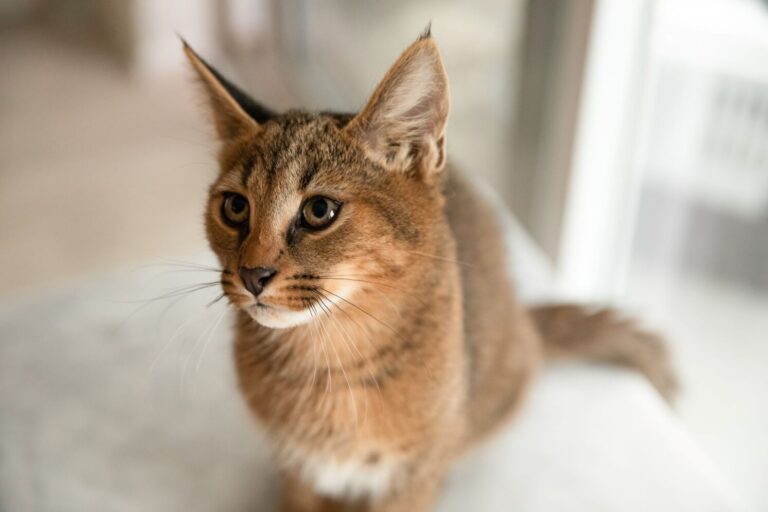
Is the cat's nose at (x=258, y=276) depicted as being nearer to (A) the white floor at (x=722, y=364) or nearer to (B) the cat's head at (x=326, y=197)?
(B) the cat's head at (x=326, y=197)

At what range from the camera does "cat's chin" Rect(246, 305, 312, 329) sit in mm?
869

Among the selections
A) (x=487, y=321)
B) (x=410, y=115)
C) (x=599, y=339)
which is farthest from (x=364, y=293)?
(x=599, y=339)

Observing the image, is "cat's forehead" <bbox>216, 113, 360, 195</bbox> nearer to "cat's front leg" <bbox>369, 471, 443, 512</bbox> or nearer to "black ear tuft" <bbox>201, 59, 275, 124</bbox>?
"black ear tuft" <bbox>201, 59, 275, 124</bbox>

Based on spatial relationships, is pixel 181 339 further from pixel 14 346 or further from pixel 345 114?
pixel 345 114

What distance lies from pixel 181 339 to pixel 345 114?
669 millimetres

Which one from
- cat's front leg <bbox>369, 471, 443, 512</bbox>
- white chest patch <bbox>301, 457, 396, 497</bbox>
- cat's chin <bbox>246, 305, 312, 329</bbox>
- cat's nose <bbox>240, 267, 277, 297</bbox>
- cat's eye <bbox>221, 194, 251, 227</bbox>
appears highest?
cat's eye <bbox>221, 194, 251, 227</bbox>

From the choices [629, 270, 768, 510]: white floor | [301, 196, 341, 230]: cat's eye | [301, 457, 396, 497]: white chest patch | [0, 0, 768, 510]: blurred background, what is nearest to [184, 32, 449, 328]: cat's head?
[301, 196, 341, 230]: cat's eye

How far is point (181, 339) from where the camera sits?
1.46 metres

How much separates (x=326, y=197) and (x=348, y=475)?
0.43 metres

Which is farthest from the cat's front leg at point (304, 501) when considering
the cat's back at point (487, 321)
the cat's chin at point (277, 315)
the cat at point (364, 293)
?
the cat's chin at point (277, 315)

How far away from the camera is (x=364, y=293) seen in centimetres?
94

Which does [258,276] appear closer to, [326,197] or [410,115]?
[326,197]

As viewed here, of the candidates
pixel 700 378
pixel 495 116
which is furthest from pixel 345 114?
pixel 700 378

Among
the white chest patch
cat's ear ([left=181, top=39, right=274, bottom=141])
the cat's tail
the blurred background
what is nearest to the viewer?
cat's ear ([left=181, top=39, right=274, bottom=141])
